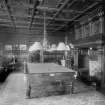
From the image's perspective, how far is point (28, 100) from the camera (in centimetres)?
340

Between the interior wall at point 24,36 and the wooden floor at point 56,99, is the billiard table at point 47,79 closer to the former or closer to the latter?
the wooden floor at point 56,99

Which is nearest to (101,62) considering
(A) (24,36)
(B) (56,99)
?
(B) (56,99)

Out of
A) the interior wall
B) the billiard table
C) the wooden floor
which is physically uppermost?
the interior wall

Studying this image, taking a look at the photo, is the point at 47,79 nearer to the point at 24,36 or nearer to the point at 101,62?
the point at 101,62

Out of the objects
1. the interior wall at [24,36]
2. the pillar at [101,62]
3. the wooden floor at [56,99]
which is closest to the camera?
the wooden floor at [56,99]

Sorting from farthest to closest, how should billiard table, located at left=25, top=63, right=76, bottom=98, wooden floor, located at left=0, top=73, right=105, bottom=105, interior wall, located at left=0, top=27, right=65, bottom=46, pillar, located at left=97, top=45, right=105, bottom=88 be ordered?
interior wall, located at left=0, top=27, right=65, bottom=46 → pillar, located at left=97, top=45, right=105, bottom=88 → billiard table, located at left=25, top=63, right=76, bottom=98 → wooden floor, located at left=0, top=73, right=105, bottom=105

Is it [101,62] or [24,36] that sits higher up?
[24,36]

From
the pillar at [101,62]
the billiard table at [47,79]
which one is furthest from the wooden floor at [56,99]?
the pillar at [101,62]

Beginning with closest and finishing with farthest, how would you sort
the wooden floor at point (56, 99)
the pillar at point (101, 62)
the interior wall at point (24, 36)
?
the wooden floor at point (56, 99), the pillar at point (101, 62), the interior wall at point (24, 36)

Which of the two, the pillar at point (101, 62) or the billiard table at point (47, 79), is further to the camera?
the pillar at point (101, 62)

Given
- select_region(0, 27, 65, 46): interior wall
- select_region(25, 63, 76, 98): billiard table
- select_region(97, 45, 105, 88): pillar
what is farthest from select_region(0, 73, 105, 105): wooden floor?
select_region(0, 27, 65, 46): interior wall

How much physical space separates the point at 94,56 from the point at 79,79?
5.81 ft

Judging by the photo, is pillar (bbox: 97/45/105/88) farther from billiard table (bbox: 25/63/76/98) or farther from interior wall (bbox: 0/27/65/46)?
interior wall (bbox: 0/27/65/46)

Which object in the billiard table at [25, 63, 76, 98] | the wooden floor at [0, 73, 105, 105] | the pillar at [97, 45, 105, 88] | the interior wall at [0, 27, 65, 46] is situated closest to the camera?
the wooden floor at [0, 73, 105, 105]
